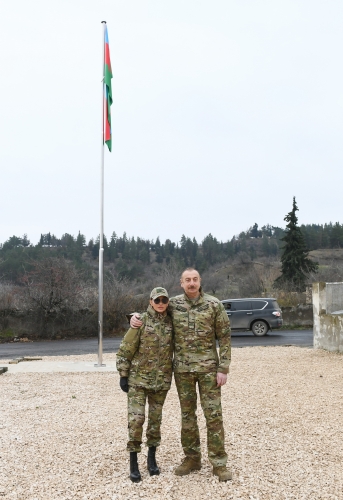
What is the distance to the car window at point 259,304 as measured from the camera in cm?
1978

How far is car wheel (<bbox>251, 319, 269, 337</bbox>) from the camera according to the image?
65.5 feet

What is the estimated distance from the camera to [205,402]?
442cm

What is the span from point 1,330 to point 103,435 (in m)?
18.1

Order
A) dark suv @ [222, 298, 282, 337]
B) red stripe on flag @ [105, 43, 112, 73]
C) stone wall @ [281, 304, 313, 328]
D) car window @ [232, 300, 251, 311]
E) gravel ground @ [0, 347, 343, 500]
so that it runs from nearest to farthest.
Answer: gravel ground @ [0, 347, 343, 500] < red stripe on flag @ [105, 43, 112, 73] < dark suv @ [222, 298, 282, 337] < car window @ [232, 300, 251, 311] < stone wall @ [281, 304, 313, 328]

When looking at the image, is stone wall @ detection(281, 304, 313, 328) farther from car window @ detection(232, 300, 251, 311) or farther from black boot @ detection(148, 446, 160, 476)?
black boot @ detection(148, 446, 160, 476)

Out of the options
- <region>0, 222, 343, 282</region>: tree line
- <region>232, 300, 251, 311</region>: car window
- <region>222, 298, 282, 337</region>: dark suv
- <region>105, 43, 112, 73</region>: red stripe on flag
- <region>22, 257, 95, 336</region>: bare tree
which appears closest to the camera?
<region>105, 43, 112, 73</region>: red stripe on flag

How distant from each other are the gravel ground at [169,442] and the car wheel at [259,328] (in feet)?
32.6

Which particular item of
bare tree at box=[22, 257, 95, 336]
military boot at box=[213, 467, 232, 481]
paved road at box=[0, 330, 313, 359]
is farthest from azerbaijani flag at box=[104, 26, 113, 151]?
bare tree at box=[22, 257, 95, 336]

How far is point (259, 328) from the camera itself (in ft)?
65.6

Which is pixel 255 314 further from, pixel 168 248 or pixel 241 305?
pixel 168 248

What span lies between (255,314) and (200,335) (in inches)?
623

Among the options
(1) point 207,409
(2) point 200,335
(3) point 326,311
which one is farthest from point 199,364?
(3) point 326,311

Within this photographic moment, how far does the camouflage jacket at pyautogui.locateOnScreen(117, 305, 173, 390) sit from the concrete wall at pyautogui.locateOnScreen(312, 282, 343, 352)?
32.5 ft

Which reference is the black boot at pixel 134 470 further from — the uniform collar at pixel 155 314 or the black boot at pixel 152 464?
the uniform collar at pixel 155 314
